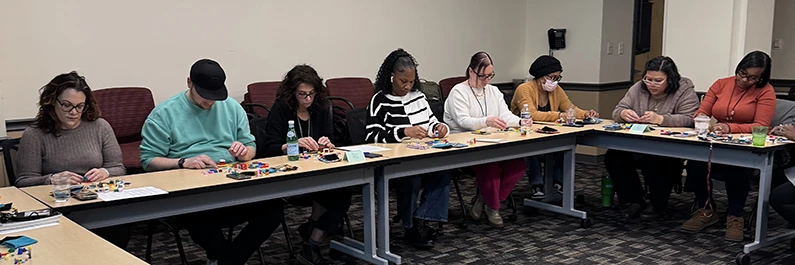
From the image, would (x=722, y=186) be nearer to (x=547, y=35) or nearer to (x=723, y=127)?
(x=723, y=127)

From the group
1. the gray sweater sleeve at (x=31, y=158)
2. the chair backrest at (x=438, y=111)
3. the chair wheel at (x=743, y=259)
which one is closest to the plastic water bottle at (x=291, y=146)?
the gray sweater sleeve at (x=31, y=158)

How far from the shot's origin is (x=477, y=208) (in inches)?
185

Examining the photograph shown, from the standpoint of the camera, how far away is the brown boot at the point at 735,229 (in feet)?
13.8

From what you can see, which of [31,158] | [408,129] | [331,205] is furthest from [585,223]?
[31,158]

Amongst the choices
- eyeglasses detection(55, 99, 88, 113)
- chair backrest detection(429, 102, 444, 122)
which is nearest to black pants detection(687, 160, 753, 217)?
chair backrest detection(429, 102, 444, 122)

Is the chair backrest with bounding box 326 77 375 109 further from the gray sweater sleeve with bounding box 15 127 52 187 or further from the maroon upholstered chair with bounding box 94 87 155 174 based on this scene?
the gray sweater sleeve with bounding box 15 127 52 187

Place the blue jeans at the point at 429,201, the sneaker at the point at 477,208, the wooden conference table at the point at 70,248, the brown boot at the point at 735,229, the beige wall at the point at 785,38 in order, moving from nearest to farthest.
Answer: the wooden conference table at the point at 70,248, the blue jeans at the point at 429,201, the brown boot at the point at 735,229, the sneaker at the point at 477,208, the beige wall at the point at 785,38

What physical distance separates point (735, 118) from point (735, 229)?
0.74 meters

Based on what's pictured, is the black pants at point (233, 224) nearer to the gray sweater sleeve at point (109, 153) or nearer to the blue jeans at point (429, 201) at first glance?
the gray sweater sleeve at point (109, 153)

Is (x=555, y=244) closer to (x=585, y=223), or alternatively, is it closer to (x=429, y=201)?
(x=585, y=223)

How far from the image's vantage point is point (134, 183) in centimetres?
297

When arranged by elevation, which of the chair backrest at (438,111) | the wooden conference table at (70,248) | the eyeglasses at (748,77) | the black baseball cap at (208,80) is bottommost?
the wooden conference table at (70,248)

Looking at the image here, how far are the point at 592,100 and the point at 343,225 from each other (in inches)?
144

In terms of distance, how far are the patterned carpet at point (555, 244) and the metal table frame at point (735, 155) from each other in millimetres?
97
